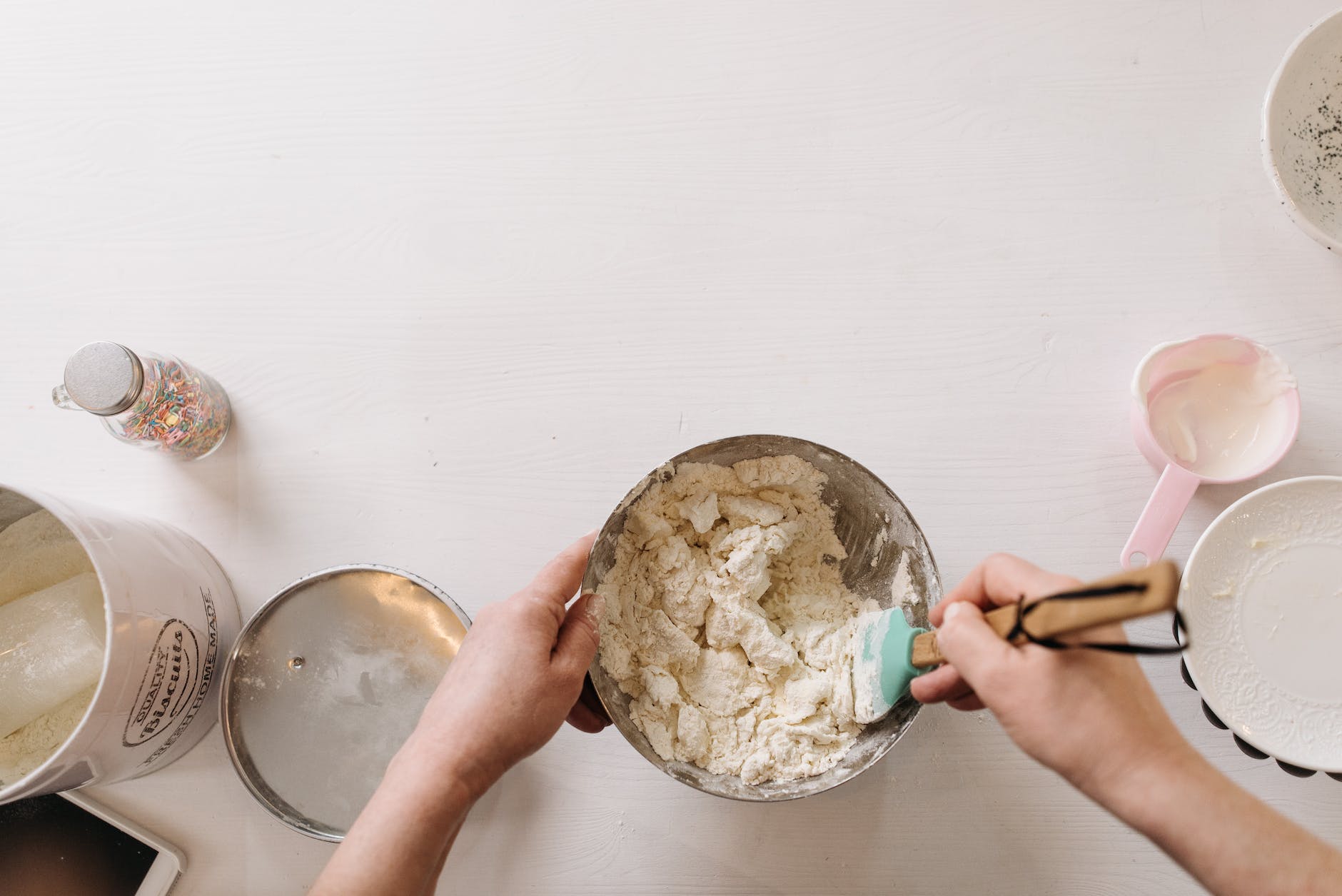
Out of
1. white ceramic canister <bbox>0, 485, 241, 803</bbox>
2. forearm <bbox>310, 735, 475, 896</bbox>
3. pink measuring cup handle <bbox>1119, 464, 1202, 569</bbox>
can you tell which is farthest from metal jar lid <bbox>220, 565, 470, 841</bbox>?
pink measuring cup handle <bbox>1119, 464, 1202, 569</bbox>

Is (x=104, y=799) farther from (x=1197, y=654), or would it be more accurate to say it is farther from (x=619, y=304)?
(x=1197, y=654)

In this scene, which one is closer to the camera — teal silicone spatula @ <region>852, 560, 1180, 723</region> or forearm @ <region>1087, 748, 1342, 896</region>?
teal silicone spatula @ <region>852, 560, 1180, 723</region>

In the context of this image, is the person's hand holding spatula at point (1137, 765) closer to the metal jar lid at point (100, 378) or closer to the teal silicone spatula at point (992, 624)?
the teal silicone spatula at point (992, 624)

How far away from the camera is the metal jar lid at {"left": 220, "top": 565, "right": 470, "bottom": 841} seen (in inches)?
36.3

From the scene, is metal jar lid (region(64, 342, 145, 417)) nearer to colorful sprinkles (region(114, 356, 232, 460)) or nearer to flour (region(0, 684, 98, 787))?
colorful sprinkles (region(114, 356, 232, 460))

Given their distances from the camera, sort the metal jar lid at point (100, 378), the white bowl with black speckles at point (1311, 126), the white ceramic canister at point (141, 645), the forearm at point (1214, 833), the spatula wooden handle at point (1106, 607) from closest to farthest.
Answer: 1. the spatula wooden handle at point (1106, 607)
2. the forearm at point (1214, 833)
3. the white ceramic canister at point (141, 645)
4. the metal jar lid at point (100, 378)
5. the white bowl with black speckles at point (1311, 126)

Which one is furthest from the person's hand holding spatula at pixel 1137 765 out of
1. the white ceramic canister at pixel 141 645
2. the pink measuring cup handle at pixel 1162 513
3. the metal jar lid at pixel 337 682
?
the white ceramic canister at pixel 141 645

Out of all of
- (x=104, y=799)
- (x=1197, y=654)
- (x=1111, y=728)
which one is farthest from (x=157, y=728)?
(x=1197, y=654)

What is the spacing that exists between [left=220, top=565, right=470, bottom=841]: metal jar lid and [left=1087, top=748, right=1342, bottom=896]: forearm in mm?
674

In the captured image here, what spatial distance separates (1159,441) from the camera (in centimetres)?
96

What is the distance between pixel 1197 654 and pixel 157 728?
3.63ft

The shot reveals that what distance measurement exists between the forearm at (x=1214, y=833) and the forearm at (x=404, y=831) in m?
0.55

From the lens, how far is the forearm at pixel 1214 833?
2.04 ft

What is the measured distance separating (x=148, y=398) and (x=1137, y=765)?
1029 mm
